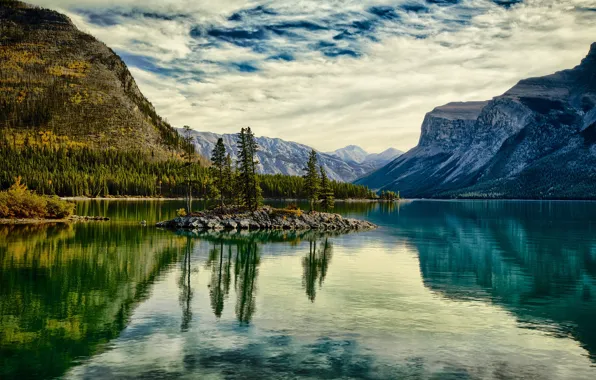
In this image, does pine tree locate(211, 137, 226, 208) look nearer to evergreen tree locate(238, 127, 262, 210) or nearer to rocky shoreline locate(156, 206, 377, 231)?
evergreen tree locate(238, 127, 262, 210)

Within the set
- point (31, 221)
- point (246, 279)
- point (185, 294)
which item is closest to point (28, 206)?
point (31, 221)

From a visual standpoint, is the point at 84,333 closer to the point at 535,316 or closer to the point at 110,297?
the point at 110,297

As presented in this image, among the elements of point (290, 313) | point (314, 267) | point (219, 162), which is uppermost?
point (219, 162)

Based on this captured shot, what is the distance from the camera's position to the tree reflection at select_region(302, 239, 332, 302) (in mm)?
49938

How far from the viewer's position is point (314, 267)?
2462 inches

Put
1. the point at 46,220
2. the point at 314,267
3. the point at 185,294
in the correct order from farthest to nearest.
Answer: the point at 46,220 → the point at 314,267 → the point at 185,294

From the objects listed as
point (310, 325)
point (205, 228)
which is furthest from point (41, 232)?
point (310, 325)

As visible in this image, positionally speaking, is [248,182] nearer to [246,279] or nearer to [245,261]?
[245,261]

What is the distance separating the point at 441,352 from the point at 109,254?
167 ft

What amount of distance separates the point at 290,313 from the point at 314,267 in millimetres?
23386

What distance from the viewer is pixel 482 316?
39656mm

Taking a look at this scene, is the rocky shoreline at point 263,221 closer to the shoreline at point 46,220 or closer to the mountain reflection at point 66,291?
the shoreline at point 46,220

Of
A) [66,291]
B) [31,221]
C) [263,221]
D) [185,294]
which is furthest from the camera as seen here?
[263,221]

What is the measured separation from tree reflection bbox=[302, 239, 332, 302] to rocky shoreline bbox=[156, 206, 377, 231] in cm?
3407
